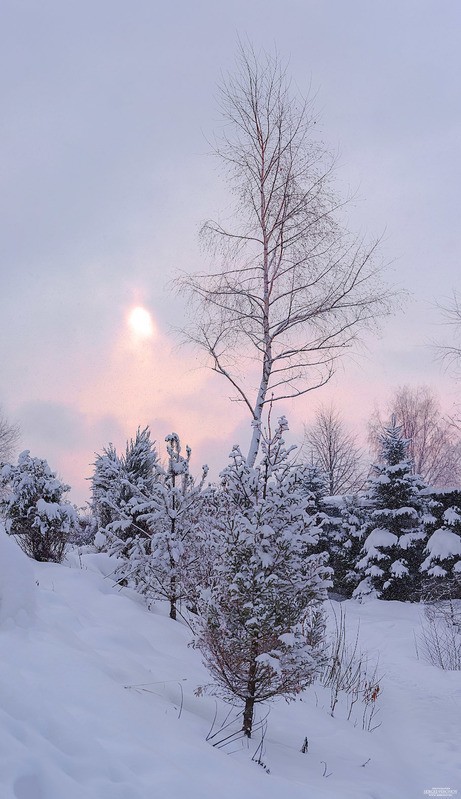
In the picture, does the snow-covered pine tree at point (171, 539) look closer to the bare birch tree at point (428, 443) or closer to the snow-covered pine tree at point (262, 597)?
the snow-covered pine tree at point (262, 597)

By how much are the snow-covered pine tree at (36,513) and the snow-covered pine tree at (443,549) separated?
8742mm

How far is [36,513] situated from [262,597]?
18.5 ft

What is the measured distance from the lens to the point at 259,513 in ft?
13.0

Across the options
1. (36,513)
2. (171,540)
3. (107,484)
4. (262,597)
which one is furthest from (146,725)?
(107,484)

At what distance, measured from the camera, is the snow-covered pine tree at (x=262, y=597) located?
381 centimetres

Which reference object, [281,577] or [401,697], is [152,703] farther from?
[401,697]

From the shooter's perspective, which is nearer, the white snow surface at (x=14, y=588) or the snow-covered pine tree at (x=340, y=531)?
the white snow surface at (x=14, y=588)

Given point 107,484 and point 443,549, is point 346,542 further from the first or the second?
point 107,484

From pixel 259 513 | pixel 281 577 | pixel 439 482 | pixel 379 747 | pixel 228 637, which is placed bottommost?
pixel 379 747

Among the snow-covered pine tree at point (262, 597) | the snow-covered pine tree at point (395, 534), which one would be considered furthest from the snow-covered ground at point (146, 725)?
the snow-covered pine tree at point (395, 534)

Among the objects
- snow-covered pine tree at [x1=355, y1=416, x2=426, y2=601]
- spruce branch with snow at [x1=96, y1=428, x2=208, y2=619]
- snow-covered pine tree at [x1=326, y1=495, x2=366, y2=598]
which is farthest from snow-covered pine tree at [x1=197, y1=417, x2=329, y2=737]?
snow-covered pine tree at [x1=326, y1=495, x2=366, y2=598]

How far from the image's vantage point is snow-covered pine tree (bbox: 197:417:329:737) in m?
3.81

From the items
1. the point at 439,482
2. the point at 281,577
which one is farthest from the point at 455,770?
the point at 439,482

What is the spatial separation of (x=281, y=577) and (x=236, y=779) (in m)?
1.34
